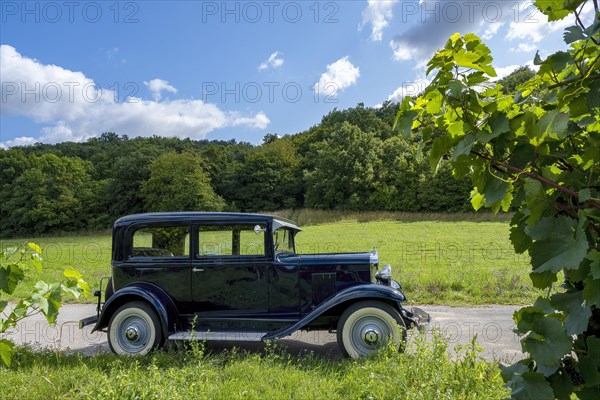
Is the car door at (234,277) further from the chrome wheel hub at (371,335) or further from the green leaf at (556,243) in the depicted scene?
the green leaf at (556,243)

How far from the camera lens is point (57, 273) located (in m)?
11.8

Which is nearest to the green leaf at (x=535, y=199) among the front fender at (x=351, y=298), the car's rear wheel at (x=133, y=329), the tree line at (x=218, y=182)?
the front fender at (x=351, y=298)

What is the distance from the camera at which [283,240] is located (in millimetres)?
5590

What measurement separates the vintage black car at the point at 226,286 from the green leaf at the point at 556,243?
3686mm

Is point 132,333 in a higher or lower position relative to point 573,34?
lower

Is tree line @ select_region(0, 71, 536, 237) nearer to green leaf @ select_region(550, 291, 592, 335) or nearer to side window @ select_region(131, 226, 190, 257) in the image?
side window @ select_region(131, 226, 190, 257)

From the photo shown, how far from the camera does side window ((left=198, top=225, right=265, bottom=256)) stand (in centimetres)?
515

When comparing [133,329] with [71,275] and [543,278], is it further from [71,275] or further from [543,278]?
[543,278]

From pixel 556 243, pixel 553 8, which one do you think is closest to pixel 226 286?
pixel 556 243

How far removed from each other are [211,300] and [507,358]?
12.4ft

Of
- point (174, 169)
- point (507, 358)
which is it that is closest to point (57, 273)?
point (507, 358)

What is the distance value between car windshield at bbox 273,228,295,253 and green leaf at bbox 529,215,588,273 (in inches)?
169

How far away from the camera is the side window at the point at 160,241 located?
5.25m

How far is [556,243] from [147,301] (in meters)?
5.01
